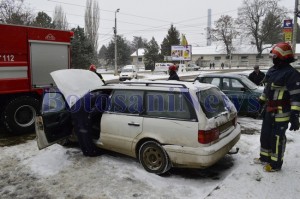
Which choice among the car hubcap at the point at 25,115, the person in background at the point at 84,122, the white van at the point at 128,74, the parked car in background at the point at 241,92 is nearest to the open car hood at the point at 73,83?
the person in background at the point at 84,122

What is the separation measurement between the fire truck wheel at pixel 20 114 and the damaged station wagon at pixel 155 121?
180cm

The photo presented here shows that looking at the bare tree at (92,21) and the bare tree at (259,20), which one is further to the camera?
the bare tree at (259,20)

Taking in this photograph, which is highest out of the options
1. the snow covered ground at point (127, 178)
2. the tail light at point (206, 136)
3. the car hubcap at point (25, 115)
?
the tail light at point (206, 136)

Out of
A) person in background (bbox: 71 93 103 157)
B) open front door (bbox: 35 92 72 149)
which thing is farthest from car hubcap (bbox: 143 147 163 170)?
open front door (bbox: 35 92 72 149)

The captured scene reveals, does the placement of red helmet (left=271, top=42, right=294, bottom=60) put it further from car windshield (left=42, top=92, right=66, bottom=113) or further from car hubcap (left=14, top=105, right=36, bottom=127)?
car hubcap (left=14, top=105, right=36, bottom=127)

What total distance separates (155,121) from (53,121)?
7.15ft

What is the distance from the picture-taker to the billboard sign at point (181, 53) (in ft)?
150

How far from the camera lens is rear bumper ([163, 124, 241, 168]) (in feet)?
14.7

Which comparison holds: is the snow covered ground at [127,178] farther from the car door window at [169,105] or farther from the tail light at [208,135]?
the car door window at [169,105]

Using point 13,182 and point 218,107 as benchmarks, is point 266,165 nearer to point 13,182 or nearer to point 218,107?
point 218,107

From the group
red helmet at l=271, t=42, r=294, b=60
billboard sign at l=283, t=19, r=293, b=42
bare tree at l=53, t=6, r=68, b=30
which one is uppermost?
bare tree at l=53, t=6, r=68, b=30

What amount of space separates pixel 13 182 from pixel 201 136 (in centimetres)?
304

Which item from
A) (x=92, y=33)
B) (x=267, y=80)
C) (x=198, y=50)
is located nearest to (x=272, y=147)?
(x=267, y=80)

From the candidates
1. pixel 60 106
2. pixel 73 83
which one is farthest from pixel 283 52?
pixel 60 106
